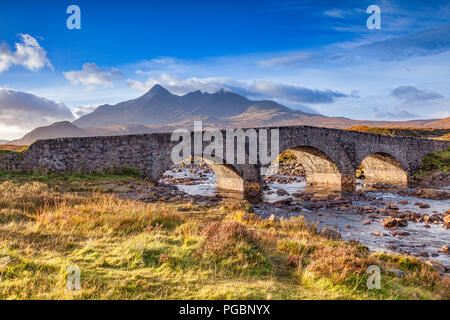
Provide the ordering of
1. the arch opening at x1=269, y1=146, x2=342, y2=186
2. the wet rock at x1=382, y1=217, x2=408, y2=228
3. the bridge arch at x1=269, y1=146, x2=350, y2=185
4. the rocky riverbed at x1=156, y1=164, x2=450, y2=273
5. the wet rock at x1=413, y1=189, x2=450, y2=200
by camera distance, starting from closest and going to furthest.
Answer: the rocky riverbed at x1=156, y1=164, x2=450, y2=273, the wet rock at x1=382, y1=217, x2=408, y2=228, the wet rock at x1=413, y1=189, x2=450, y2=200, the bridge arch at x1=269, y1=146, x2=350, y2=185, the arch opening at x1=269, y1=146, x2=342, y2=186

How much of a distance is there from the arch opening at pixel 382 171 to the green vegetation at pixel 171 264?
101 ft

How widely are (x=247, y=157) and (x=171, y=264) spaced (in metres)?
17.6

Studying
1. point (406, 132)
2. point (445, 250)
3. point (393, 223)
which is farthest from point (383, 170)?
point (406, 132)

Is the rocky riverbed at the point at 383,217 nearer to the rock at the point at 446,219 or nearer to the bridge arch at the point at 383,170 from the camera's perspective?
the rock at the point at 446,219

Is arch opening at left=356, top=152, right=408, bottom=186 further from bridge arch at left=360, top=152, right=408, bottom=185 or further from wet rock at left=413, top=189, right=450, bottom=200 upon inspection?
wet rock at left=413, top=189, right=450, bottom=200

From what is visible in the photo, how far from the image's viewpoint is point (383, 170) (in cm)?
3816

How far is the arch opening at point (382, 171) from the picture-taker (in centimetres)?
3547

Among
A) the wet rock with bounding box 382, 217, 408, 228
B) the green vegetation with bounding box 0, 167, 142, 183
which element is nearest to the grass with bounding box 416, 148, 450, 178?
the wet rock with bounding box 382, 217, 408, 228

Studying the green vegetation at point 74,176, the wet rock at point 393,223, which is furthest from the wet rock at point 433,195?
the green vegetation at point 74,176

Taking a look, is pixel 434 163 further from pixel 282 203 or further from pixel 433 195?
pixel 282 203

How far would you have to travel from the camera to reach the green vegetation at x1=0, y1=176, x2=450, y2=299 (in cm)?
455
